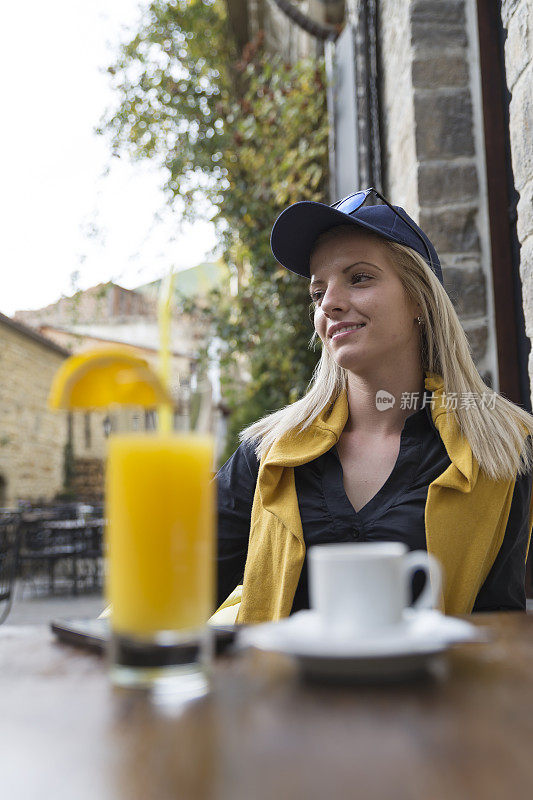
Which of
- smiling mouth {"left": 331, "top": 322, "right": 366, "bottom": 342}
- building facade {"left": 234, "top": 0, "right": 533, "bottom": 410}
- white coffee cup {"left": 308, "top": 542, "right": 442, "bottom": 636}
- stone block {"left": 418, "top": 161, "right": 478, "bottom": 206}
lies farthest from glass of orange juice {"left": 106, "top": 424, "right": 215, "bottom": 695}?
stone block {"left": 418, "top": 161, "right": 478, "bottom": 206}

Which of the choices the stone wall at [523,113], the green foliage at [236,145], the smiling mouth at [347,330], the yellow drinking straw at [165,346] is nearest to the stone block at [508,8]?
the stone wall at [523,113]

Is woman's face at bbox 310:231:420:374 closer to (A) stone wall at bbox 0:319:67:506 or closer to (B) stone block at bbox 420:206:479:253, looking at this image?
(B) stone block at bbox 420:206:479:253

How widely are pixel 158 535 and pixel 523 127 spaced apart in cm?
193

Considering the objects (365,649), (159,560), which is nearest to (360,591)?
(365,649)

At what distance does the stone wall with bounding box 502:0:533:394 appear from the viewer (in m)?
2.08

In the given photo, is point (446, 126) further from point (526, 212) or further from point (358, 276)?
point (358, 276)

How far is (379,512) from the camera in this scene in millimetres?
1627

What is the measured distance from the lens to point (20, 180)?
20.2 feet

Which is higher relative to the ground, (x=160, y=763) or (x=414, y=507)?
(x=414, y=507)

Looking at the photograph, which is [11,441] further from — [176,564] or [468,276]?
[176,564]

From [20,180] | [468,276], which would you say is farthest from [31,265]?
[468,276]

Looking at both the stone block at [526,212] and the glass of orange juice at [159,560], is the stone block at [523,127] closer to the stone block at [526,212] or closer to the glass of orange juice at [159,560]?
the stone block at [526,212]

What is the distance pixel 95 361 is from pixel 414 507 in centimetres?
109

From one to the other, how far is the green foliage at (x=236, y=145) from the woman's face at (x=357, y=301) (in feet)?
9.99
